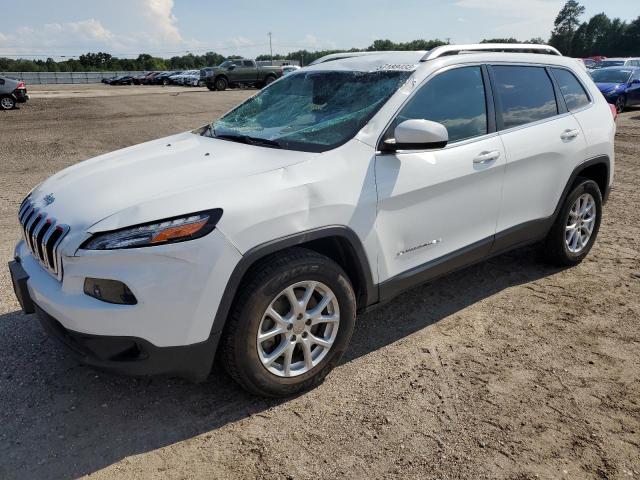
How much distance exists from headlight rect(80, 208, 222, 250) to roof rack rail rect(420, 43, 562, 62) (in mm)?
1907

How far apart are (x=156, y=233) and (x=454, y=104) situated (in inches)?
84.4

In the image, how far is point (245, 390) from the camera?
2.82 metres

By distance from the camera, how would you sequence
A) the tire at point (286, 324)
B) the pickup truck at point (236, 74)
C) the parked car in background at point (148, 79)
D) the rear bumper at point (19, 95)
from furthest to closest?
the parked car in background at point (148, 79)
the pickup truck at point (236, 74)
the rear bumper at point (19, 95)
the tire at point (286, 324)

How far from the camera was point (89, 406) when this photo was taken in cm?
284

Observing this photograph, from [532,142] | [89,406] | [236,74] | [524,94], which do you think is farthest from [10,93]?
[532,142]

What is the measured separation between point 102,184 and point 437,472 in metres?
2.22

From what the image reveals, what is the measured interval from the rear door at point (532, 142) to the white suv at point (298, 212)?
0.05 ft

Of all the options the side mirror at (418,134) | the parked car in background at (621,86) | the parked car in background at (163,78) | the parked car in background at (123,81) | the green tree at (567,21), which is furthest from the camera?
Answer: the green tree at (567,21)

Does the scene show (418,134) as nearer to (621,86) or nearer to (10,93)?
(621,86)

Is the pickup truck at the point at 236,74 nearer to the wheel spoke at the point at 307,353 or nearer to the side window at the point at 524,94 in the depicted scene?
the side window at the point at 524,94

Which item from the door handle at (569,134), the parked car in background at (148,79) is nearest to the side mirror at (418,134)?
the door handle at (569,134)

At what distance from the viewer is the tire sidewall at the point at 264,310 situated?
2.57 metres

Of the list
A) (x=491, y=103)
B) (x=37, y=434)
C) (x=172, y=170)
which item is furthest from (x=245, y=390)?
(x=491, y=103)

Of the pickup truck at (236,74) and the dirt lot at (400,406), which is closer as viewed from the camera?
the dirt lot at (400,406)
